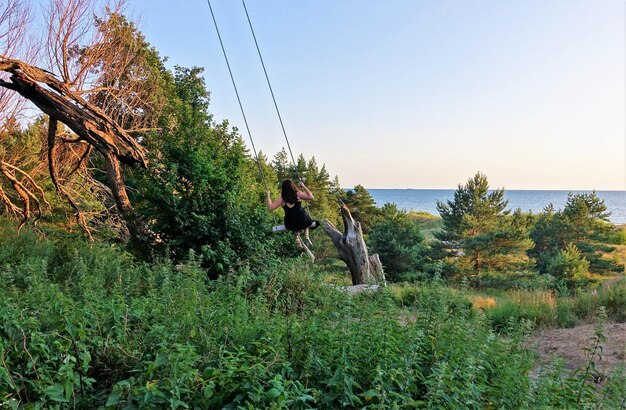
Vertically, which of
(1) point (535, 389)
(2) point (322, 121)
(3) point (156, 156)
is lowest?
(1) point (535, 389)

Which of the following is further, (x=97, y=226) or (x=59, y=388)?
(x=97, y=226)

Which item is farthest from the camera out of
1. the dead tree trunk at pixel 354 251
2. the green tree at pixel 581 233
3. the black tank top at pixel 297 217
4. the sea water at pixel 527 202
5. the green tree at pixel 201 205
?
the sea water at pixel 527 202

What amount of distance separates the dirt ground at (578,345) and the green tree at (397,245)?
613 inches

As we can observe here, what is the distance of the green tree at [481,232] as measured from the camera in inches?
907

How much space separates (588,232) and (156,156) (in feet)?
87.9

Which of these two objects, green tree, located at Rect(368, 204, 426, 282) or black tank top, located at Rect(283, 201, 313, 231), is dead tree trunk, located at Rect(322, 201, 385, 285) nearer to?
black tank top, located at Rect(283, 201, 313, 231)

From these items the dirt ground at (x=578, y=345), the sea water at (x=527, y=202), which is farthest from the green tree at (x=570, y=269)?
the sea water at (x=527, y=202)

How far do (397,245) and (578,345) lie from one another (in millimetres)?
17622

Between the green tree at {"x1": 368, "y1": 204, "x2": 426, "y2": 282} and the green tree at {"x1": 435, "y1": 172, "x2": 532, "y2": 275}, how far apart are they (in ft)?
4.81

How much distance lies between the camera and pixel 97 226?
1299 cm

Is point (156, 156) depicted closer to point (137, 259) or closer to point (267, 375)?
point (137, 259)

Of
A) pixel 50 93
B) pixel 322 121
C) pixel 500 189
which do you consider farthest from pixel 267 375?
pixel 500 189

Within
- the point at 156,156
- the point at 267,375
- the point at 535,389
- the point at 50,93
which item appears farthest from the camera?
the point at 156,156

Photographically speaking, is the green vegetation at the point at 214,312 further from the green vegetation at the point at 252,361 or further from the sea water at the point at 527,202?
the sea water at the point at 527,202
